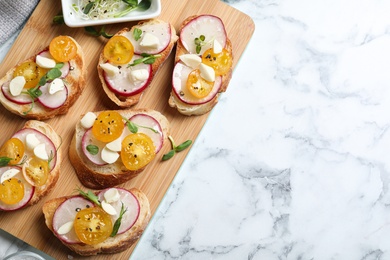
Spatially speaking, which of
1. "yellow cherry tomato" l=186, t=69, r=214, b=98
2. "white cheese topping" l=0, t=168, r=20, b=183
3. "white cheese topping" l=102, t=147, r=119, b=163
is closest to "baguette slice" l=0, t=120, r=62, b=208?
"white cheese topping" l=0, t=168, r=20, b=183

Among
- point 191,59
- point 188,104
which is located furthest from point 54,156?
point 191,59

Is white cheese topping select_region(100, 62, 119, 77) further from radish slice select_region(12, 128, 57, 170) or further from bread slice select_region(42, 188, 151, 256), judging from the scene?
bread slice select_region(42, 188, 151, 256)

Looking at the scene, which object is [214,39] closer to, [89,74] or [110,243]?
[89,74]

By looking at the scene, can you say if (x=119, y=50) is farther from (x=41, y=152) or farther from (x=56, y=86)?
(x=41, y=152)

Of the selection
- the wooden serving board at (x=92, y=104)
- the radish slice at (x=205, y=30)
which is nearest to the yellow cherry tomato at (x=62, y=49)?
the wooden serving board at (x=92, y=104)

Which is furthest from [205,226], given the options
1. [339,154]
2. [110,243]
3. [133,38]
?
[133,38]

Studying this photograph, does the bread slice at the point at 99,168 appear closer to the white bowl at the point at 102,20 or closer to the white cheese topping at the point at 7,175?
the white cheese topping at the point at 7,175
